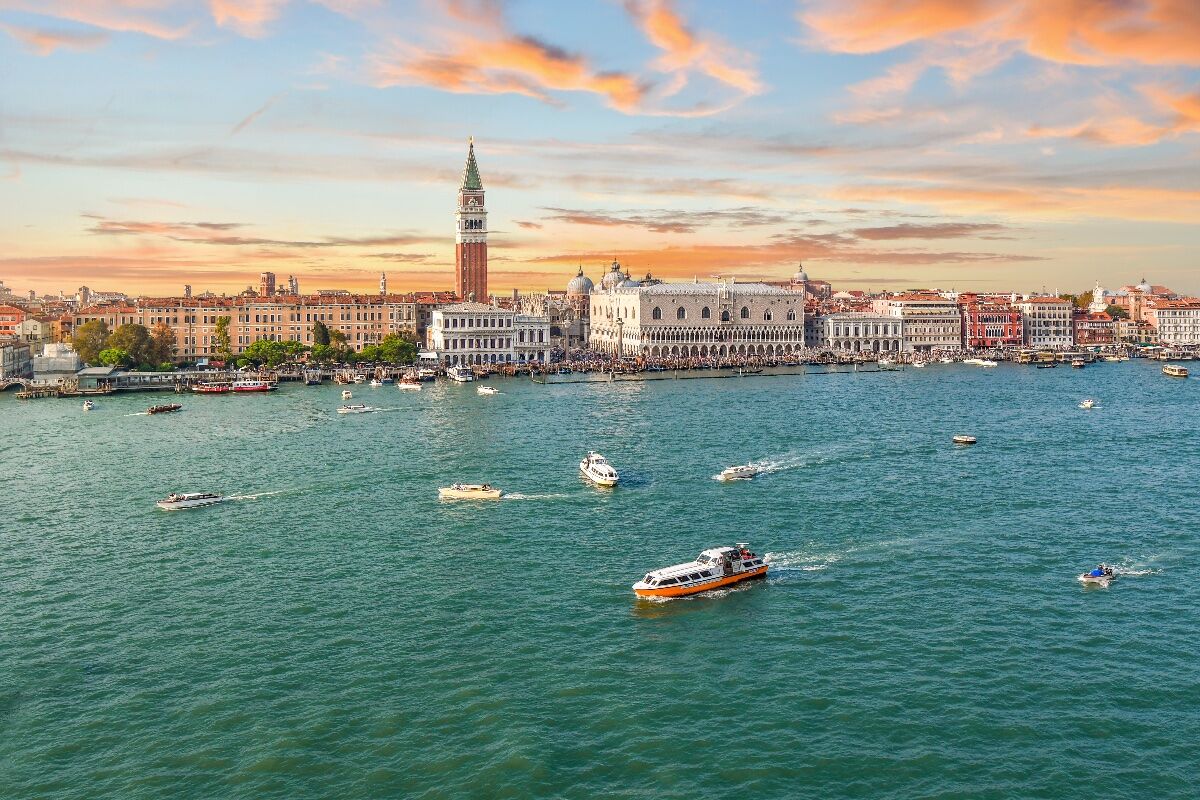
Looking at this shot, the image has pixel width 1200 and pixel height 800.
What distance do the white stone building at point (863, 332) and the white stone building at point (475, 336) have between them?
110 feet

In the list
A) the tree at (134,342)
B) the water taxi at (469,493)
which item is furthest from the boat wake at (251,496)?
the tree at (134,342)

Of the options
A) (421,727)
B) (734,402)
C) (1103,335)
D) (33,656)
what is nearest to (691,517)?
(421,727)

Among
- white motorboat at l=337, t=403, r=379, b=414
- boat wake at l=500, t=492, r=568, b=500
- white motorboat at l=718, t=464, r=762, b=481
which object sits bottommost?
boat wake at l=500, t=492, r=568, b=500

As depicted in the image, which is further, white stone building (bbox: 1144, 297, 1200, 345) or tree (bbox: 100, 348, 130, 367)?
white stone building (bbox: 1144, 297, 1200, 345)

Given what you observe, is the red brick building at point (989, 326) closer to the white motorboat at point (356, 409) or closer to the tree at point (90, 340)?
the white motorboat at point (356, 409)

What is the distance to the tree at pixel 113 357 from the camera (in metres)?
66.1

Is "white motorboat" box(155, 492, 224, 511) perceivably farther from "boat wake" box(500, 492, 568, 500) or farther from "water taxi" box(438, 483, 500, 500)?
"boat wake" box(500, 492, 568, 500)

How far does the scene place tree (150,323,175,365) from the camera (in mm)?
71500

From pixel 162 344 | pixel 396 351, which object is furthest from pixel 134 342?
pixel 396 351

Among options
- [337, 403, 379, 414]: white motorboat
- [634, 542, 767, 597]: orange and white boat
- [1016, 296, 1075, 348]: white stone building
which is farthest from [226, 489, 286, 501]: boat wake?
[1016, 296, 1075, 348]: white stone building

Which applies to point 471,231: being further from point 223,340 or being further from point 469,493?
point 469,493

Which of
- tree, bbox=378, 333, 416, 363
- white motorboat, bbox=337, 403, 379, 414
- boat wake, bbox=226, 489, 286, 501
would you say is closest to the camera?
boat wake, bbox=226, 489, 286, 501

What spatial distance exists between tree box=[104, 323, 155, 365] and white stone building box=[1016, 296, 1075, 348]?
86.7 meters

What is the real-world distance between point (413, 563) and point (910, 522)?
12528mm
